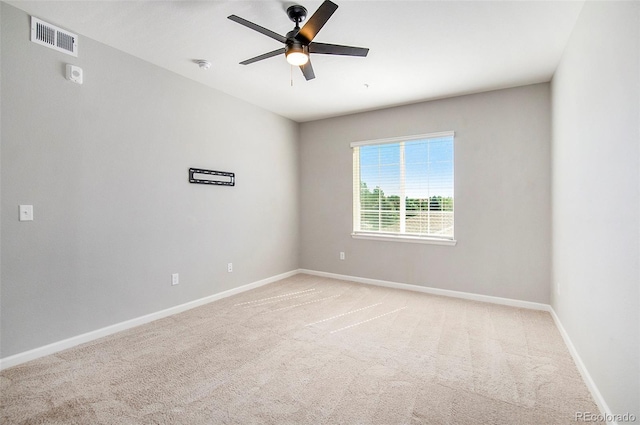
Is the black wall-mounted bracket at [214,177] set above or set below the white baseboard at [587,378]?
above

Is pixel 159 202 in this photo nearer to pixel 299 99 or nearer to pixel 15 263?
pixel 15 263

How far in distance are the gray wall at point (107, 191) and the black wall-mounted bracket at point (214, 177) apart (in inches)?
3.0

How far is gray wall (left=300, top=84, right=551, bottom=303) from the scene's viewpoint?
11.9 ft

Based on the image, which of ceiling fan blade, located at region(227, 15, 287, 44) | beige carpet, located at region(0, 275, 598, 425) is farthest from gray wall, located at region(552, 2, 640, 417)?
ceiling fan blade, located at region(227, 15, 287, 44)

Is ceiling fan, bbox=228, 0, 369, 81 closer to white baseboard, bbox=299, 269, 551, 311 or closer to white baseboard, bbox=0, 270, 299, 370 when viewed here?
white baseboard, bbox=0, 270, 299, 370

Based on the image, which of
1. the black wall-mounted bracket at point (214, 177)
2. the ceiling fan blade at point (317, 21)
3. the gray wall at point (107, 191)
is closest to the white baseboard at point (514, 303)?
the gray wall at point (107, 191)

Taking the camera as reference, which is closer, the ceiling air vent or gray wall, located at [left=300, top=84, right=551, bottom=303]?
the ceiling air vent

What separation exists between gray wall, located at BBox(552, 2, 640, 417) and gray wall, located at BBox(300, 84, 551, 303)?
870 mm

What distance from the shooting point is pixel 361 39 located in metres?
2.69

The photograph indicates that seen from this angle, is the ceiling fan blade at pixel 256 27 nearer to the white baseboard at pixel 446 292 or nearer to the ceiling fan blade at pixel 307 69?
the ceiling fan blade at pixel 307 69

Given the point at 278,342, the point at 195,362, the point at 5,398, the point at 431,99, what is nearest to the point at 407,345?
the point at 278,342

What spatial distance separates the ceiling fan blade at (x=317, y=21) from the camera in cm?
180

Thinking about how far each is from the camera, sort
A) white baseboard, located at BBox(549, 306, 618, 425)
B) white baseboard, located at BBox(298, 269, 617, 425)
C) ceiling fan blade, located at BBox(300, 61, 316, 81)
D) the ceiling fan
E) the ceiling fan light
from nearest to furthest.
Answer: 1. white baseboard, located at BBox(549, 306, 618, 425)
2. white baseboard, located at BBox(298, 269, 617, 425)
3. the ceiling fan
4. the ceiling fan light
5. ceiling fan blade, located at BBox(300, 61, 316, 81)

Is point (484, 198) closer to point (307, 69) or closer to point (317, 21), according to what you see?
point (307, 69)
